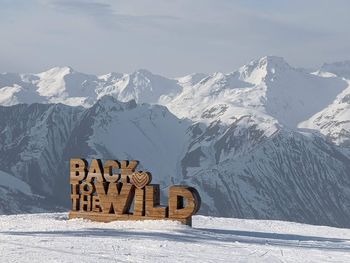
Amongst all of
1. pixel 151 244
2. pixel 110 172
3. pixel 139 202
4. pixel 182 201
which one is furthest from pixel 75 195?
pixel 151 244

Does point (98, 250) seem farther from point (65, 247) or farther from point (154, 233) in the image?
point (154, 233)

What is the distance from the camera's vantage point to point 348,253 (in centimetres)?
2473

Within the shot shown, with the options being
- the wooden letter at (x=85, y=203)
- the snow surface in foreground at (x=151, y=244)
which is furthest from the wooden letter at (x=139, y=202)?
the wooden letter at (x=85, y=203)

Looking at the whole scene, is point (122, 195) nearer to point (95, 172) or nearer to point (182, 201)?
point (95, 172)

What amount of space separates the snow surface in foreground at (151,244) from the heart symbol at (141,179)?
2.00 meters

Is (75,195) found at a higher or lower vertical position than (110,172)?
lower

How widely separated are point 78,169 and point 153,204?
4900 millimetres

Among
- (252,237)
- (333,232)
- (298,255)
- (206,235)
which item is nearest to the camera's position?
(298,255)

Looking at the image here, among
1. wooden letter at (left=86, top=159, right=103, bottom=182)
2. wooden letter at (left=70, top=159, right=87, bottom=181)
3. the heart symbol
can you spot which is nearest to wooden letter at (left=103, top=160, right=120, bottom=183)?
wooden letter at (left=86, top=159, right=103, bottom=182)

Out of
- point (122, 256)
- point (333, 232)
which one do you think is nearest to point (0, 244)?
point (122, 256)

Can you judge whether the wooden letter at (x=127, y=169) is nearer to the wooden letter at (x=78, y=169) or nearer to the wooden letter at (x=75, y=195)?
the wooden letter at (x=78, y=169)

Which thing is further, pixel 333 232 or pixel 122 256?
pixel 333 232

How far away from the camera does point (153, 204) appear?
30.7 m

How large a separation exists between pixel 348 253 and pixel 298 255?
8.30 feet
